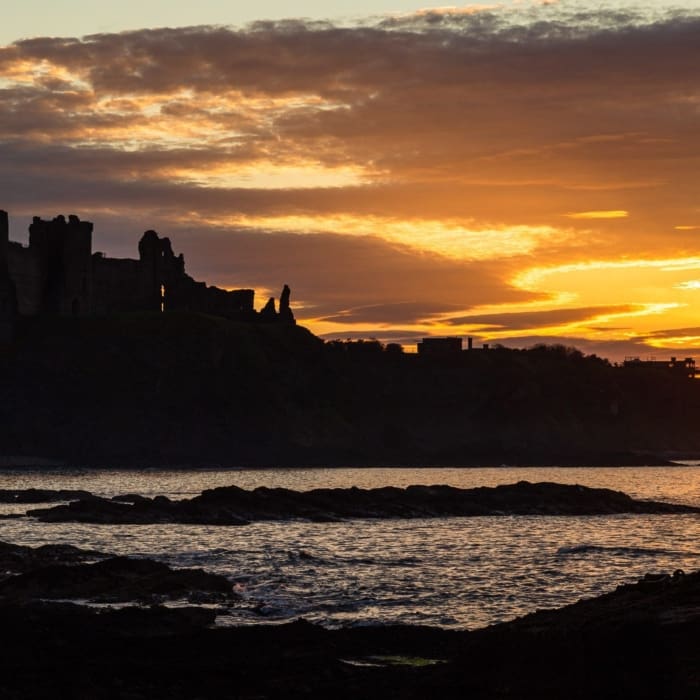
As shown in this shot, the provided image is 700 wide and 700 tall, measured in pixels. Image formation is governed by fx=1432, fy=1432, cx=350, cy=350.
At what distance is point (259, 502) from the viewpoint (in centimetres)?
8631

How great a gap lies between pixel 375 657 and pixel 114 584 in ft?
45.0

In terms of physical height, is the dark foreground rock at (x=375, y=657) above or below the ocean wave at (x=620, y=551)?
above

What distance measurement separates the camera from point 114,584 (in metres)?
42.2

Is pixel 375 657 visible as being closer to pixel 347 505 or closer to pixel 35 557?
pixel 35 557

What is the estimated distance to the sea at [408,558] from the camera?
139 ft

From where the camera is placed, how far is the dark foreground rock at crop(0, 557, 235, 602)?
4075 cm

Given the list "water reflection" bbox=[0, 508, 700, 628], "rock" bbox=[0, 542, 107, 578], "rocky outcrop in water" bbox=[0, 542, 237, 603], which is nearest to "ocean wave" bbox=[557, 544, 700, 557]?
"water reflection" bbox=[0, 508, 700, 628]

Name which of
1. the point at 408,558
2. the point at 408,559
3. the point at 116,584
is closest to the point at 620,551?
the point at 408,558

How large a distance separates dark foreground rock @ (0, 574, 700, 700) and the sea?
5206 millimetres

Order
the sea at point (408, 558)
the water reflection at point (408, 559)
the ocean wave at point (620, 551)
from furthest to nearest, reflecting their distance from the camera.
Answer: the ocean wave at point (620, 551), the water reflection at point (408, 559), the sea at point (408, 558)

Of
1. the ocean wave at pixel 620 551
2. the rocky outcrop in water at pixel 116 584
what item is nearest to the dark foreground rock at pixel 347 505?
the ocean wave at pixel 620 551

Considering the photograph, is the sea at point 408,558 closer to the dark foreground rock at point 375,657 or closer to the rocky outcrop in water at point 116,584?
the rocky outcrop in water at point 116,584

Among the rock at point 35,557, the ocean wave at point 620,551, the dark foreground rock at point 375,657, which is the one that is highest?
the dark foreground rock at point 375,657

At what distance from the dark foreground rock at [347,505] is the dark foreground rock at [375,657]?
1803 inches
